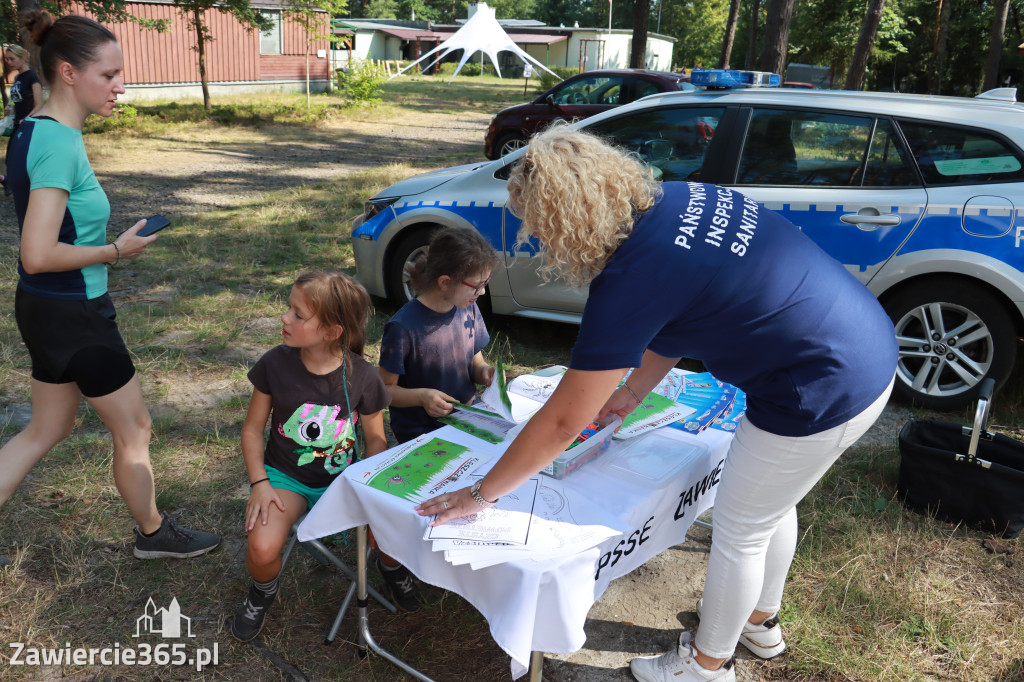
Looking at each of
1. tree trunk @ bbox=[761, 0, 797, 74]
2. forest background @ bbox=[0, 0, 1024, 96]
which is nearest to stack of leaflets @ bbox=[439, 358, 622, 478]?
tree trunk @ bbox=[761, 0, 797, 74]

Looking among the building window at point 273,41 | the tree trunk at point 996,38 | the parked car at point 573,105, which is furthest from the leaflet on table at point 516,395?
the building window at point 273,41

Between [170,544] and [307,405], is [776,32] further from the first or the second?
[170,544]

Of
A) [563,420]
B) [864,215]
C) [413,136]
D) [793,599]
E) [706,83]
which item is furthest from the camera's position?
[413,136]

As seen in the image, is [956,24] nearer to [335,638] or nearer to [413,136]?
[413,136]

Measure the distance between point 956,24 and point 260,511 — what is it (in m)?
35.9

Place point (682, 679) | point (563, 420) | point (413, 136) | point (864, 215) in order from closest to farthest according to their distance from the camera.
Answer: point (563, 420)
point (682, 679)
point (864, 215)
point (413, 136)

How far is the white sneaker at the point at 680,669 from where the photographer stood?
232 cm

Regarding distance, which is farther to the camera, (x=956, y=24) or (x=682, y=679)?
(x=956, y=24)

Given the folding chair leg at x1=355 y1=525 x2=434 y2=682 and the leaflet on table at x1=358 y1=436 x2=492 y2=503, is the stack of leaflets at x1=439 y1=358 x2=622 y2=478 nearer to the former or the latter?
the leaflet on table at x1=358 y1=436 x2=492 y2=503

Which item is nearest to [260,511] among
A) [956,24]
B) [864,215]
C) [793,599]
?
[793,599]

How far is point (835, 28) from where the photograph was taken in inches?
1122

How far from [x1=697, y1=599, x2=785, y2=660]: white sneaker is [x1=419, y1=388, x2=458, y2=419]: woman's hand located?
1.08 metres

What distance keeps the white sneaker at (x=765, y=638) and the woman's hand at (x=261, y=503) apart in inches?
57.2

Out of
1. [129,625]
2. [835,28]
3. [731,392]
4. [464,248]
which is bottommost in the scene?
[129,625]
